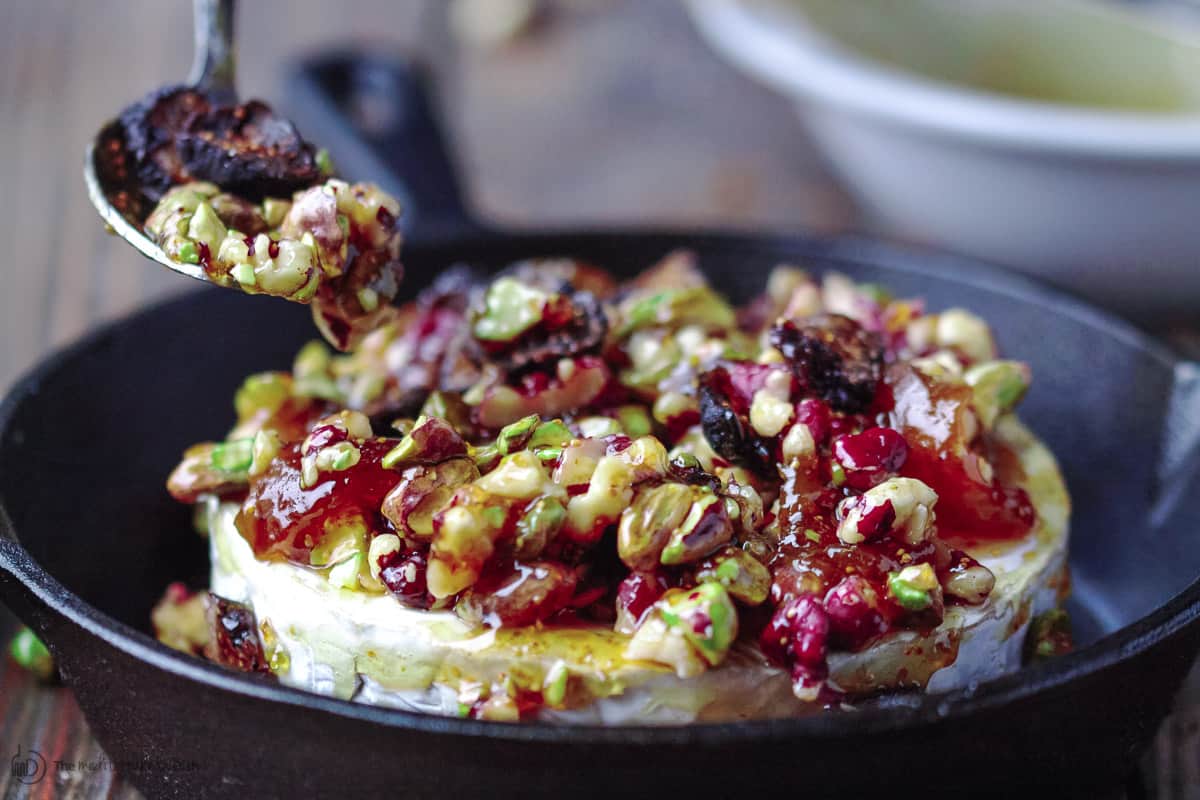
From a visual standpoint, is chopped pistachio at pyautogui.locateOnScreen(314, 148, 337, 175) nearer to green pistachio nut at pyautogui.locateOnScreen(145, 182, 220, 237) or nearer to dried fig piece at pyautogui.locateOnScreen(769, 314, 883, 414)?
green pistachio nut at pyautogui.locateOnScreen(145, 182, 220, 237)

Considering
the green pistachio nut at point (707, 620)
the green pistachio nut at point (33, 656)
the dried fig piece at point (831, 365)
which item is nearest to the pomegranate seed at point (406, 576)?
the green pistachio nut at point (707, 620)

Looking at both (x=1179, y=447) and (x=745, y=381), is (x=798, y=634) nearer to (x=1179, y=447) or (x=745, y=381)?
(x=745, y=381)

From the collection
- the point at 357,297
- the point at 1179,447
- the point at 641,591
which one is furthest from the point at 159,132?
the point at 1179,447

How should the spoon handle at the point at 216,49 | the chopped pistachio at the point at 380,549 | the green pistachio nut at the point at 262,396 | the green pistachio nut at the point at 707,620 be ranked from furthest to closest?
1. the spoon handle at the point at 216,49
2. the green pistachio nut at the point at 262,396
3. the chopped pistachio at the point at 380,549
4. the green pistachio nut at the point at 707,620

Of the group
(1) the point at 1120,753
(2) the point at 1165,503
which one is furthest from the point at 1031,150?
(1) the point at 1120,753

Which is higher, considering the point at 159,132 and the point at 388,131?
the point at 159,132

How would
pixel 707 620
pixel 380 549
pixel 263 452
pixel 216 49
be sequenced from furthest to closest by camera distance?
pixel 216 49 < pixel 263 452 < pixel 380 549 < pixel 707 620

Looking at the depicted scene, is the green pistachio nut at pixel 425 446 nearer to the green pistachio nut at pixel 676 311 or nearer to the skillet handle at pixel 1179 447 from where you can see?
the green pistachio nut at pixel 676 311
